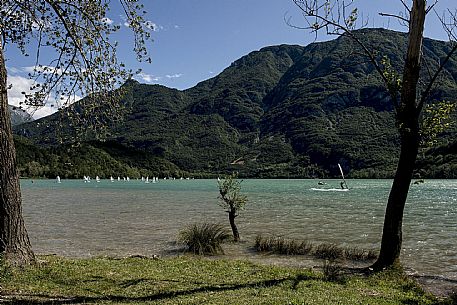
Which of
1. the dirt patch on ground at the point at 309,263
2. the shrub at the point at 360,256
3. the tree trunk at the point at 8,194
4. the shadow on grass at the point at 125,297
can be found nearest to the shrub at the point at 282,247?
the dirt patch on ground at the point at 309,263

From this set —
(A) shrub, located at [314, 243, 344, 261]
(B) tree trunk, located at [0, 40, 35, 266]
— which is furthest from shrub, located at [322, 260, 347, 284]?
(B) tree trunk, located at [0, 40, 35, 266]

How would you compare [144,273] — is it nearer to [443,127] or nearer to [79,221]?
[443,127]

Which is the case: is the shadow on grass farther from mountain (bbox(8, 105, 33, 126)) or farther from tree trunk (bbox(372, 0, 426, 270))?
tree trunk (bbox(372, 0, 426, 270))

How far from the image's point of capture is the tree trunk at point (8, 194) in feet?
34.4

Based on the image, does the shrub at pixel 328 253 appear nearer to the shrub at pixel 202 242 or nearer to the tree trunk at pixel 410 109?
the shrub at pixel 202 242

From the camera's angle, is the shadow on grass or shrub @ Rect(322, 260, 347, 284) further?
shrub @ Rect(322, 260, 347, 284)

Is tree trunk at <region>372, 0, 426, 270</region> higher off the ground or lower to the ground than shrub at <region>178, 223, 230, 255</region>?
higher

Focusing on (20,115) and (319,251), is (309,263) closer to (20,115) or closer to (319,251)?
(319,251)

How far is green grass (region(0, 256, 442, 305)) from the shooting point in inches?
348

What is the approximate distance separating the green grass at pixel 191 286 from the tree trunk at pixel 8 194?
711 mm

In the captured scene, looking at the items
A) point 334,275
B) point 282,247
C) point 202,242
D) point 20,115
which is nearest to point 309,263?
point 282,247

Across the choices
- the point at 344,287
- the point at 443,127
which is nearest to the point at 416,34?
the point at 443,127

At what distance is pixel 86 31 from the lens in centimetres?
1117

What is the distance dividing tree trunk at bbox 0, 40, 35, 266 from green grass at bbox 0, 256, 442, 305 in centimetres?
71
